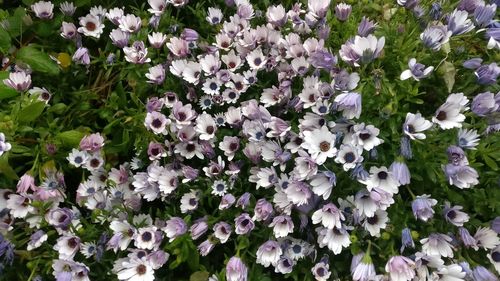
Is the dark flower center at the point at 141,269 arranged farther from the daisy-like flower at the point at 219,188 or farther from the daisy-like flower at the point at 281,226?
the daisy-like flower at the point at 281,226

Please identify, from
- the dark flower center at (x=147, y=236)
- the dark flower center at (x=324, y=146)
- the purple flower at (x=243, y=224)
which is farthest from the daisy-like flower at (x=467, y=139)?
the dark flower center at (x=147, y=236)

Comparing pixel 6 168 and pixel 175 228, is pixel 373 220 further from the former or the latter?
pixel 6 168

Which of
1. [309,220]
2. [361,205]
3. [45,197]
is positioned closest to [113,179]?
[45,197]

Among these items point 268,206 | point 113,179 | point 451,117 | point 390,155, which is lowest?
point 113,179

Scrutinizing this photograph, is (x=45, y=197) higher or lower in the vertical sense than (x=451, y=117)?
lower

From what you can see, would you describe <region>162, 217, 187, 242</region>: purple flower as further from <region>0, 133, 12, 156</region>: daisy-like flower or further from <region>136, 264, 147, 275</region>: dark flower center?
<region>0, 133, 12, 156</region>: daisy-like flower

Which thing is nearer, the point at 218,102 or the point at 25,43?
the point at 218,102

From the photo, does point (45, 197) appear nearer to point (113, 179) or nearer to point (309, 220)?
point (113, 179)

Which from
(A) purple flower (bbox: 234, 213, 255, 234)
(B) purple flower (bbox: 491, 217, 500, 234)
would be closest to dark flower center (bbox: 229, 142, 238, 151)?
(A) purple flower (bbox: 234, 213, 255, 234)
